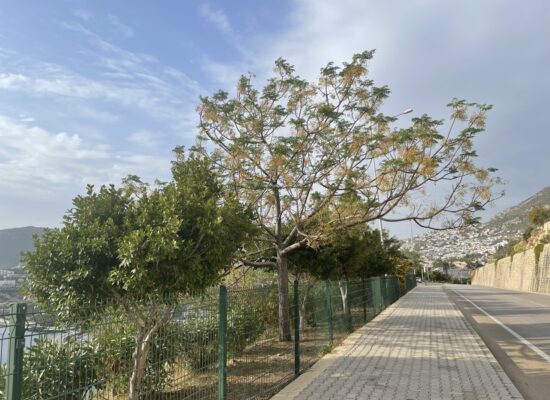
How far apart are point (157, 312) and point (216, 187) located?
2568mm

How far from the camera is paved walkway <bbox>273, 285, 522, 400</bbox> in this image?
7109 mm

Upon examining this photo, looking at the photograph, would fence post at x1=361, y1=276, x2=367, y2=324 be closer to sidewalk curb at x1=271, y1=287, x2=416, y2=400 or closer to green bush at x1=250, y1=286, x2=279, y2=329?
sidewalk curb at x1=271, y1=287, x2=416, y2=400

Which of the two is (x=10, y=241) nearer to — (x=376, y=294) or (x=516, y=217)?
(x=376, y=294)

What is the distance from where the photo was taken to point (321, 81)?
42.7 ft

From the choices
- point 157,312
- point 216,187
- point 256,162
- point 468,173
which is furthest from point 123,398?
point 468,173

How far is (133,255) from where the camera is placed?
18.0ft

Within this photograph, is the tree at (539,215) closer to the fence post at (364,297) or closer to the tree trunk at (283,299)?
the fence post at (364,297)

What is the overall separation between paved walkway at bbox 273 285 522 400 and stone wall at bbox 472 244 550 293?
42528 millimetres

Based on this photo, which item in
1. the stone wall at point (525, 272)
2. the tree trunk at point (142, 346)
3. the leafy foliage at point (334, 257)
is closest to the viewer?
the tree trunk at point (142, 346)

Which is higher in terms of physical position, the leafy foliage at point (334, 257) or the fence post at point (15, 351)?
the leafy foliage at point (334, 257)

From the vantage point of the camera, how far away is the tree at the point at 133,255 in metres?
5.55

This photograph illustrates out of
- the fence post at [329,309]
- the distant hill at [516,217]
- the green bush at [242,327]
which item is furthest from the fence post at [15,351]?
the distant hill at [516,217]

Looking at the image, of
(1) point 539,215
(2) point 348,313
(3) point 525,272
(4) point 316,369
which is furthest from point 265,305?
(1) point 539,215

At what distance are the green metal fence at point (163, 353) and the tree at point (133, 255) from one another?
0.93ft
